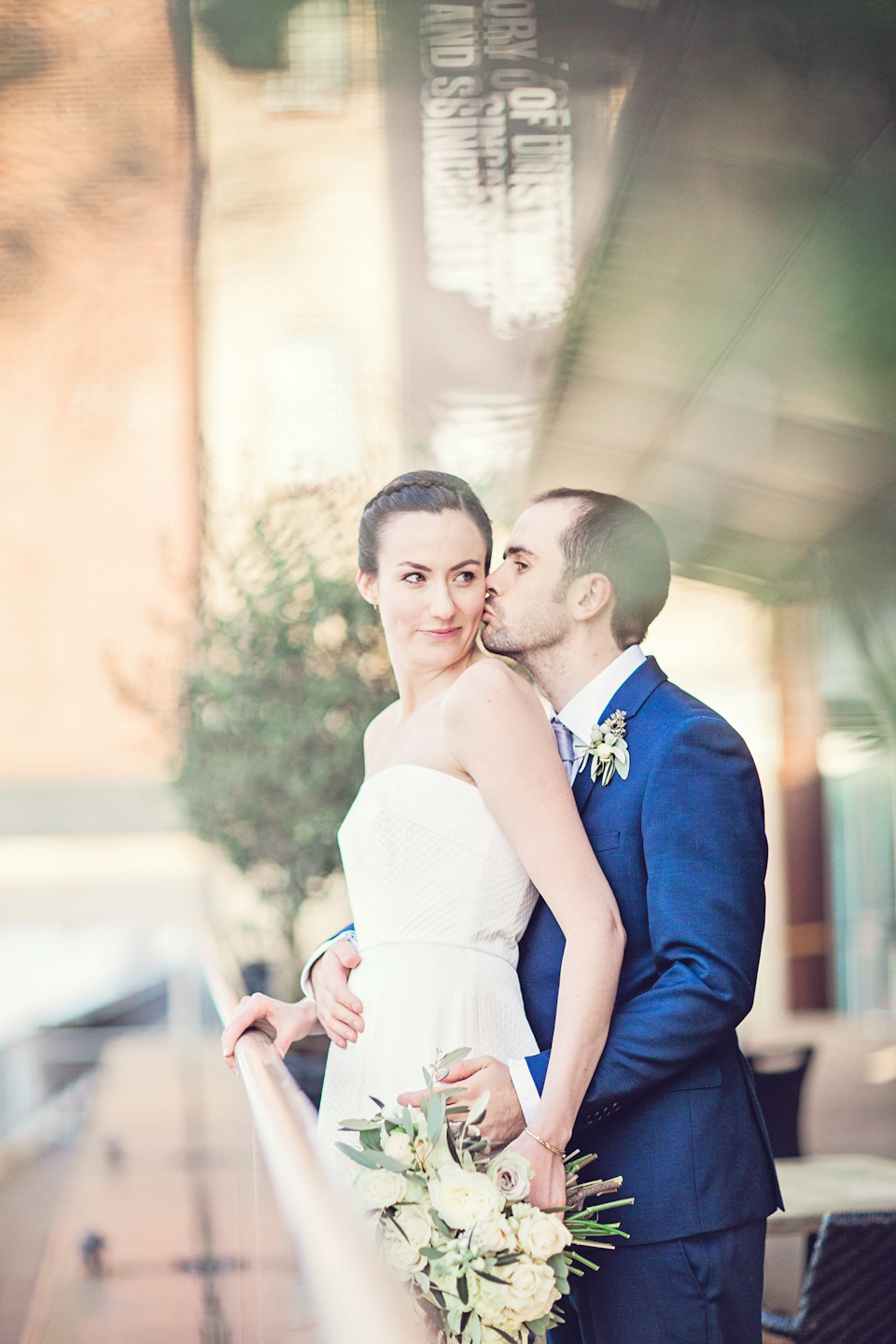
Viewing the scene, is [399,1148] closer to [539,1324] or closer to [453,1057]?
[453,1057]

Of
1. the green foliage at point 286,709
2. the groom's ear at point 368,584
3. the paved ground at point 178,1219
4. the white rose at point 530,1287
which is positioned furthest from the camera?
the green foliage at point 286,709

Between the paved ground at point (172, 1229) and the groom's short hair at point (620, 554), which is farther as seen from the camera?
the groom's short hair at point (620, 554)

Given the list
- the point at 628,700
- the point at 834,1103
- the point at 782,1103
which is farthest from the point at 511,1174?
the point at 834,1103

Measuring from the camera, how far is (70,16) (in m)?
4.76

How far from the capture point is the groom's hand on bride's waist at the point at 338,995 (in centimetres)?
183

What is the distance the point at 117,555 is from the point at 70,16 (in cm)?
898

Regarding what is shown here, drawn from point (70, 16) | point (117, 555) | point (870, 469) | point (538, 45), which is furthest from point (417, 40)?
point (117, 555)

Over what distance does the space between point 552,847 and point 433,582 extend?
0.46 metres

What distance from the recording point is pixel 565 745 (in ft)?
6.15

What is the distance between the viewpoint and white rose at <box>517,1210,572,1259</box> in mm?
1339

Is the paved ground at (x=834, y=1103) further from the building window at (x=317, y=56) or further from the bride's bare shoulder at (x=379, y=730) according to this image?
the building window at (x=317, y=56)

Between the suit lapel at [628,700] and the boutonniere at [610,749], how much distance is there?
0.04 ft

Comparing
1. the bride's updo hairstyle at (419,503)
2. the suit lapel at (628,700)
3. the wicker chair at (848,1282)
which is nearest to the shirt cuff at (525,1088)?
the suit lapel at (628,700)

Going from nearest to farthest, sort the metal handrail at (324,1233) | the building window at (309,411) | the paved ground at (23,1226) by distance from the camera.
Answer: the metal handrail at (324,1233), the building window at (309,411), the paved ground at (23,1226)
